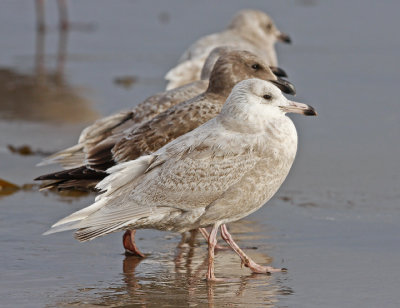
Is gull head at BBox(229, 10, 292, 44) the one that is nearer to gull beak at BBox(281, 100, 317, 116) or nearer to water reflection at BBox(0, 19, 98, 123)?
water reflection at BBox(0, 19, 98, 123)

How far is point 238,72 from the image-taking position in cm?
755

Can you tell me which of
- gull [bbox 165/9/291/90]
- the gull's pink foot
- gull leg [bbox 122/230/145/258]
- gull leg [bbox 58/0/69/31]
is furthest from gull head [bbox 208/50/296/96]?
gull leg [bbox 58/0/69/31]

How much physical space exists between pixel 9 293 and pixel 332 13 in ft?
40.4

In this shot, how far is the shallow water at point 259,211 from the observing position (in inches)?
224

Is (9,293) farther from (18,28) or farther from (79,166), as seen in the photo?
(18,28)

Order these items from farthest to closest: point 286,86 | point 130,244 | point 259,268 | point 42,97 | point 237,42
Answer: point 42,97 < point 237,42 < point 286,86 < point 130,244 < point 259,268

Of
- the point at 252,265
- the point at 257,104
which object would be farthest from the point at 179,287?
the point at 257,104

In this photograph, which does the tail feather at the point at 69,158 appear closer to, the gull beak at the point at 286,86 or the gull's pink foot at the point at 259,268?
the gull beak at the point at 286,86

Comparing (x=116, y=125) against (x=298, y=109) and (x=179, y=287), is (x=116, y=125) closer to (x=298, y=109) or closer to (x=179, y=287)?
(x=298, y=109)

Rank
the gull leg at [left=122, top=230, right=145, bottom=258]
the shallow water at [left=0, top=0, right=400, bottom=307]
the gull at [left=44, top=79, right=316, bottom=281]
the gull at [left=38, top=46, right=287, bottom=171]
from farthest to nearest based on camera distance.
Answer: the gull at [left=38, top=46, right=287, bottom=171] → the gull leg at [left=122, top=230, right=145, bottom=258] → the gull at [left=44, top=79, right=316, bottom=281] → the shallow water at [left=0, top=0, right=400, bottom=307]

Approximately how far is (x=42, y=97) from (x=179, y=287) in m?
7.02

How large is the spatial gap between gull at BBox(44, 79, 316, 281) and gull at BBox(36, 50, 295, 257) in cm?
59

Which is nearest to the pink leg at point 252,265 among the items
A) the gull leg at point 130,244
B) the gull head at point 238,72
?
the gull leg at point 130,244

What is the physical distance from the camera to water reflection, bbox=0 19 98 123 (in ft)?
36.7
